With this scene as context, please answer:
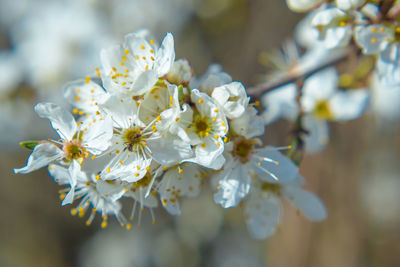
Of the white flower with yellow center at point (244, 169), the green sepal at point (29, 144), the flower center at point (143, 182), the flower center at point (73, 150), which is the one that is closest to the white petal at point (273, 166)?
the white flower with yellow center at point (244, 169)

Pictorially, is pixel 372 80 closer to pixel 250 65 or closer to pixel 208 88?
pixel 208 88

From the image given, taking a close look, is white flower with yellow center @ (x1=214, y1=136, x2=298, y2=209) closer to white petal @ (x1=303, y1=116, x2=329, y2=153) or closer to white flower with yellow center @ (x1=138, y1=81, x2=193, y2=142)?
white flower with yellow center @ (x1=138, y1=81, x2=193, y2=142)

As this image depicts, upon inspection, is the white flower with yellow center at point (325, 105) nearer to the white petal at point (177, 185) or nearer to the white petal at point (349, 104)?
the white petal at point (349, 104)

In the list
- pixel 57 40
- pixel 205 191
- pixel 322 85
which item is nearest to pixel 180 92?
pixel 322 85

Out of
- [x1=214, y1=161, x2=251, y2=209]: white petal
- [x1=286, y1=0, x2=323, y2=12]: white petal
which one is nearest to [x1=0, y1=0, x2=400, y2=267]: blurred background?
[x1=286, y1=0, x2=323, y2=12]: white petal

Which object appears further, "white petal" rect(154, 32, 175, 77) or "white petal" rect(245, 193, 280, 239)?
"white petal" rect(245, 193, 280, 239)
